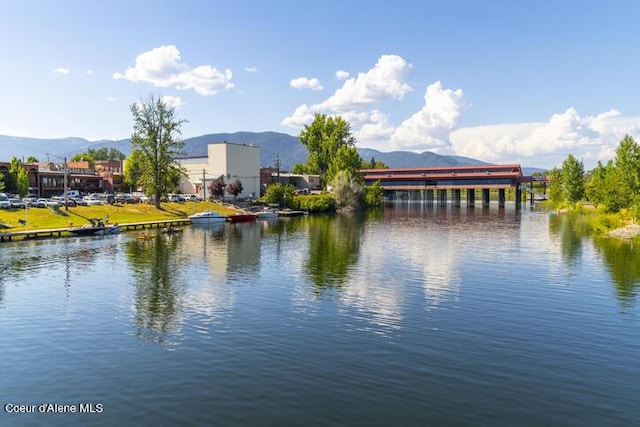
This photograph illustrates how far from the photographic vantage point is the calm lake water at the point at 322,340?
65.9 feet

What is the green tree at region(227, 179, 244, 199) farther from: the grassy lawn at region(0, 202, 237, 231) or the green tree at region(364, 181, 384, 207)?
the green tree at region(364, 181, 384, 207)

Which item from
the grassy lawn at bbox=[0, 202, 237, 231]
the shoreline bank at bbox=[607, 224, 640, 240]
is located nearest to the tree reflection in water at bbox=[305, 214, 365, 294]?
the grassy lawn at bbox=[0, 202, 237, 231]

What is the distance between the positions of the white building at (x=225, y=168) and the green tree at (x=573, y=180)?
103 metres

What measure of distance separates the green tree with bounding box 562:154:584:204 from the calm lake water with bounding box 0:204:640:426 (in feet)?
357

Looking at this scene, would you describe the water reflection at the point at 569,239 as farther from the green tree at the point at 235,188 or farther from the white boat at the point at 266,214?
the green tree at the point at 235,188

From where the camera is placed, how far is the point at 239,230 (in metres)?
98.0

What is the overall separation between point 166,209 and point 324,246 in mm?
59259

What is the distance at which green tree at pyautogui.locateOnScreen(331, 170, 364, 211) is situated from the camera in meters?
160

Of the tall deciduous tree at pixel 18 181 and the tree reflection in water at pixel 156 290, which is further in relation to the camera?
the tall deciduous tree at pixel 18 181

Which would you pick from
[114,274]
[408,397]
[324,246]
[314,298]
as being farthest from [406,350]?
[324,246]

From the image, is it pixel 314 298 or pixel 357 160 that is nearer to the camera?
pixel 314 298

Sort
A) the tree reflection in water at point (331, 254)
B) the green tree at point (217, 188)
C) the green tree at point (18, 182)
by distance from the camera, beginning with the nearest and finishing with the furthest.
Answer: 1. the tree reflection in water at point (331, 254)
2. the green tree at point (18, 182)
3. the green tree at point (217, 188)

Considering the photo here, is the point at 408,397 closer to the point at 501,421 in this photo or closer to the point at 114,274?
the point at 501,421

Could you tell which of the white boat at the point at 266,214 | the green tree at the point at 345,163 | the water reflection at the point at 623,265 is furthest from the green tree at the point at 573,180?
the white boat at the point at 266,214
